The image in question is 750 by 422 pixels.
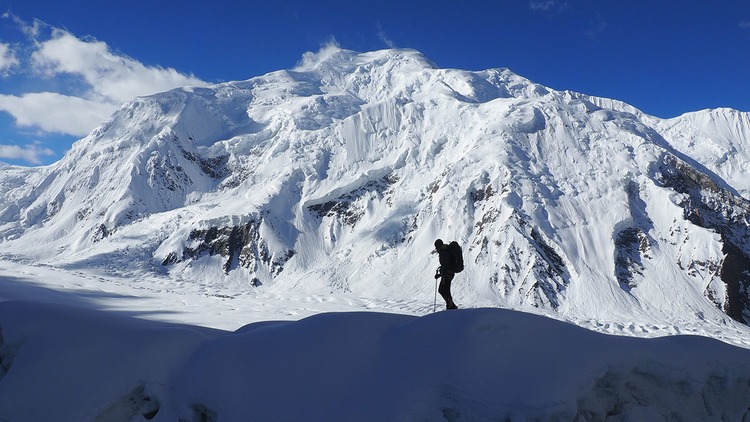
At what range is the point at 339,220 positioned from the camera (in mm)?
100812

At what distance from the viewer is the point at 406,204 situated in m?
96.0

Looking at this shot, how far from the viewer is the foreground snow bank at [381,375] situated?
7.11m

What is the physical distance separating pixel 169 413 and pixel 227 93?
162 metres

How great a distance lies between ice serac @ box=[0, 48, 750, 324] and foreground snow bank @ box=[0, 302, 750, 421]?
6774cm

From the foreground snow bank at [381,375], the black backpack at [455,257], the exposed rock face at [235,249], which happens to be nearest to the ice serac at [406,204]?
the exposed rock face at [235,249]

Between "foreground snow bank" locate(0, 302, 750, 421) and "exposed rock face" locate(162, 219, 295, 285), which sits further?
"exposed rock face" locate(162, 219, 295, 285)

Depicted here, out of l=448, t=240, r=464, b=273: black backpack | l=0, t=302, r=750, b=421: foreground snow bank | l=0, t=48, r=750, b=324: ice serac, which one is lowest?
l=0, t=302, r=750, b=421: foreground snow bank

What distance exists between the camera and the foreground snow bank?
711 cm

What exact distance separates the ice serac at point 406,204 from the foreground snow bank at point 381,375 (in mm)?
67739

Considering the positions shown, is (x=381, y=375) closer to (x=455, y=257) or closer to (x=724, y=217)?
(x=455, y=257)

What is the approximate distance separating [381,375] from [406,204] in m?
88.7

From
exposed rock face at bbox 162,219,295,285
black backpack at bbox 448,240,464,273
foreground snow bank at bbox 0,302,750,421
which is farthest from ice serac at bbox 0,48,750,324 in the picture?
foreground snow bank at bbox 0,302,750,421

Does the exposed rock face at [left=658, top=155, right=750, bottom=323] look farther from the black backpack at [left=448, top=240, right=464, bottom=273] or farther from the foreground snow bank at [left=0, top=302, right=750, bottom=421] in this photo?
the foreground snow bank at [left=0, top=302, right=750, bottom=421]

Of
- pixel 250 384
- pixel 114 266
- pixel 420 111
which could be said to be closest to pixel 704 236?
pixel 420 111
